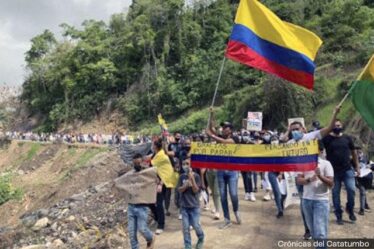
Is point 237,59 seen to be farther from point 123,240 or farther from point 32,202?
point 32,202

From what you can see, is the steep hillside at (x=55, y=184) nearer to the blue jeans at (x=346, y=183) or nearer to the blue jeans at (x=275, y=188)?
the blue jeans at (x=275, y=188)

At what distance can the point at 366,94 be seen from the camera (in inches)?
305

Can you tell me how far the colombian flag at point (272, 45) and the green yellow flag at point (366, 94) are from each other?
2.81 feet

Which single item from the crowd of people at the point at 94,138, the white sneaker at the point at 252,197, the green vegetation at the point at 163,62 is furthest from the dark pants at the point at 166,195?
the crowd of people at the point at 94,138

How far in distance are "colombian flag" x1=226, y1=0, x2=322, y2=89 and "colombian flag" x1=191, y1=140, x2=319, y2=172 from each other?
3.92 ft

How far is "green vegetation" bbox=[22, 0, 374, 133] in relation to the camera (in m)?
36.8

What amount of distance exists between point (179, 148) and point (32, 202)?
23188mm

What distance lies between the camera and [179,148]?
41.4ft

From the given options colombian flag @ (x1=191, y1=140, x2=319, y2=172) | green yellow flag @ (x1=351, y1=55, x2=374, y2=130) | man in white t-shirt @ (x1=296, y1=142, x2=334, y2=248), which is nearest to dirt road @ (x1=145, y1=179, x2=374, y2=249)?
colombian flag @ (x1=191, y1=140, x2=319, y2=172)

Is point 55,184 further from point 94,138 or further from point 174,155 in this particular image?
point 174,155

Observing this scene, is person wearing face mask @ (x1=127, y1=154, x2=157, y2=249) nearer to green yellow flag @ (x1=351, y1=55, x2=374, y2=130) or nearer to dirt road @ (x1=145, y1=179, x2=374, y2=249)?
dirt road @ (x1=145, y1=179, x2=374, y2=249)

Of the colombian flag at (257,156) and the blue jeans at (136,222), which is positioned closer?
the colombian flag at (257,156)

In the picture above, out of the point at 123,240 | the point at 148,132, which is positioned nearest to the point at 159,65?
the point at 148,132

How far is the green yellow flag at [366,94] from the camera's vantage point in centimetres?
767
